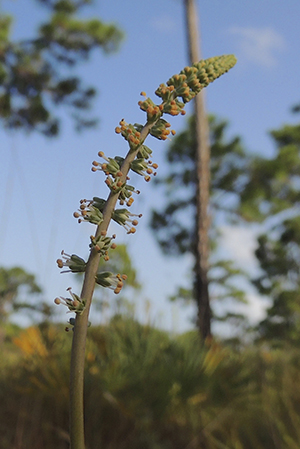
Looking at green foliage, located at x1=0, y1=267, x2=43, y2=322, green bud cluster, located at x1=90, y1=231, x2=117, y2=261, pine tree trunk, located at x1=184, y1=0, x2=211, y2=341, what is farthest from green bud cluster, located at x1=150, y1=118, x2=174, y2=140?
green foliage, located at x1=0, y1=267, x2=43, y2=322

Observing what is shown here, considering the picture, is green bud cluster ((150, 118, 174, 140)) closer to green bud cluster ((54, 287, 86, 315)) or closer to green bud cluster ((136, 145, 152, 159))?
green bud cluster ((136, 145, 152, 159))

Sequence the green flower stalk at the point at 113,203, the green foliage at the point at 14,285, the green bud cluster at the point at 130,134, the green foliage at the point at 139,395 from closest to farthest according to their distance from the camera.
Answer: the green flower stalk at the point at 113,203
the green bud cluster at the point at 130,134
the green foliage at the point at 139,395
the green foliage at the point at 14,285

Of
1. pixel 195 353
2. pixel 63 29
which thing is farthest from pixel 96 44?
pixel 195 353

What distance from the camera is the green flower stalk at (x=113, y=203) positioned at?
0.63 m

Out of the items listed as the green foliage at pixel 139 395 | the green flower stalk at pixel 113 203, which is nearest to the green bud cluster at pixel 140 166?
the green flower stalk at pixel 113 203

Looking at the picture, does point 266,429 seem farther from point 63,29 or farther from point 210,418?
point 63,29

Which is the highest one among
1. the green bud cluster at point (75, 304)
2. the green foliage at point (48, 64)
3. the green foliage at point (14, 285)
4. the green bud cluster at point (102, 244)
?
the green foliage at point (48, 64)

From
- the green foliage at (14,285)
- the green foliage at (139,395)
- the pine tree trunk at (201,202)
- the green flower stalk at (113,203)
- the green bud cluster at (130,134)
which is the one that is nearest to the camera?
the green flower stalk at (113,203)

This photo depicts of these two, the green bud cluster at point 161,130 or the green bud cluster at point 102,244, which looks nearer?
the green bud cluster at point 102,244

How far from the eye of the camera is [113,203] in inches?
28.2

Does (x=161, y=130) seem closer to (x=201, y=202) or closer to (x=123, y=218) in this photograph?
(x=123, y=218)

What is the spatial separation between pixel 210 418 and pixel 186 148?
1707cm

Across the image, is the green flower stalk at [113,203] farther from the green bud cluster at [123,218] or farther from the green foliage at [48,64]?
the green foliage at [48,64]

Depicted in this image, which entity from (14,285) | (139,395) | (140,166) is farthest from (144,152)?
(14,285)
